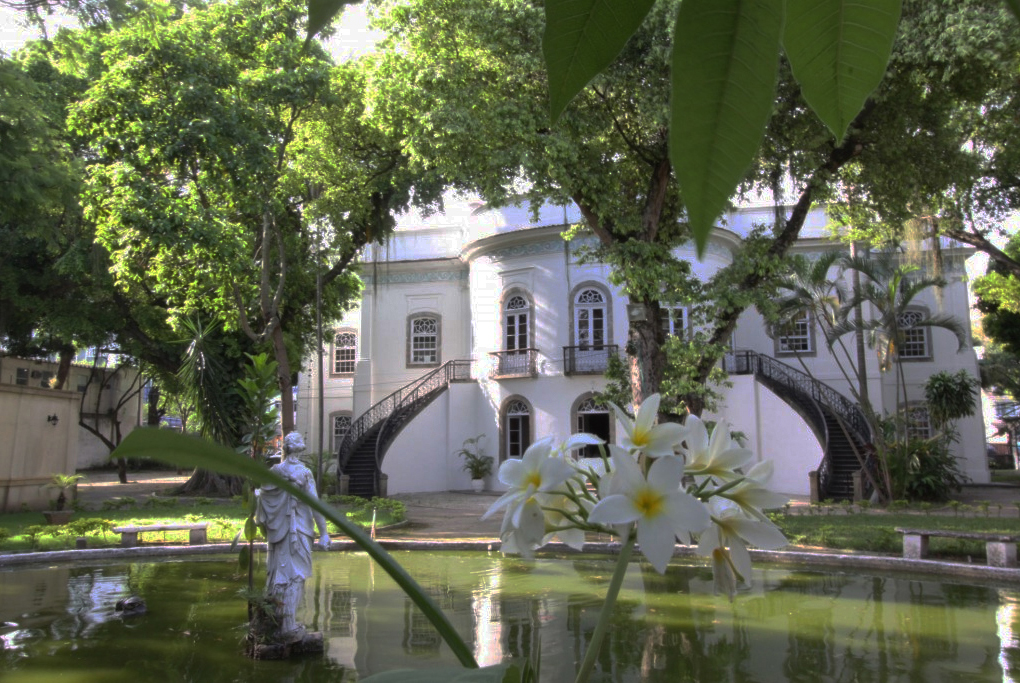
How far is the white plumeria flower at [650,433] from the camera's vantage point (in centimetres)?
76

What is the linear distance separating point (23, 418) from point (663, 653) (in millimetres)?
13358

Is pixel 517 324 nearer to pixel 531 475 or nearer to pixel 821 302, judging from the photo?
pixel 821 302

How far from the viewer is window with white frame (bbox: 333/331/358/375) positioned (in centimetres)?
2420

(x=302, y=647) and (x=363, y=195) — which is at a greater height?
(x=363, y=195)

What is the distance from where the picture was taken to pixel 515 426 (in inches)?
784

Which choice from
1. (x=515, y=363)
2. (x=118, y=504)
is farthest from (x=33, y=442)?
(x=515, y=363)

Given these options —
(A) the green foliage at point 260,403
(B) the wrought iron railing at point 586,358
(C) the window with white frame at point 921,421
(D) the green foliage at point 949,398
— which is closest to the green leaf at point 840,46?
(A) the green foliage at point 260,403

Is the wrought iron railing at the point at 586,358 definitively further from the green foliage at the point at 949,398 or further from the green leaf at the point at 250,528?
the green leaf at the point at 250,528

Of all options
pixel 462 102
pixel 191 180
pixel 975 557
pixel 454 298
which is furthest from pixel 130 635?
pixel 454 298

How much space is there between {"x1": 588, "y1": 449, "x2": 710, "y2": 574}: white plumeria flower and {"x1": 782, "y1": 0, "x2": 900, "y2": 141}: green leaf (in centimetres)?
31

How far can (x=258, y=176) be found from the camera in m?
14.6

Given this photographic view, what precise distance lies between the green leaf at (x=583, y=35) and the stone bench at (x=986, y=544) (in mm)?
9293

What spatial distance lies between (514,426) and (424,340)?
14.2ft

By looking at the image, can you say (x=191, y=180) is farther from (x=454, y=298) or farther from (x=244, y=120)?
(x=454, y=298)
